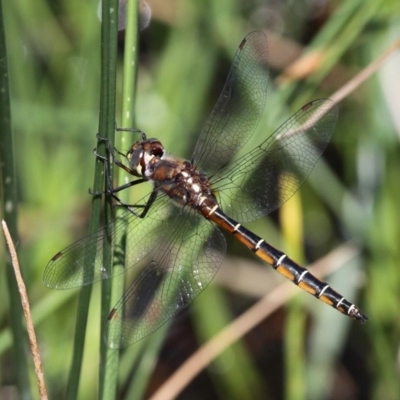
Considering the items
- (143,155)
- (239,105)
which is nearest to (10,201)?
(143,155)

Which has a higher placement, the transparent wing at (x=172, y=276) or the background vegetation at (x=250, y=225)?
the background vegetation at (x=250, y=225)

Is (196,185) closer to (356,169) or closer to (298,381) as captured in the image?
(298,381)

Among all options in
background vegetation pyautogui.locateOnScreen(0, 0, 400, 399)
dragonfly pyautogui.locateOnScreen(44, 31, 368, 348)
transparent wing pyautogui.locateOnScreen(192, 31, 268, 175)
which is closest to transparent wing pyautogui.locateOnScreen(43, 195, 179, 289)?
dragonfly pyautogui.locateOnScreen(44, 31, 368, 348)

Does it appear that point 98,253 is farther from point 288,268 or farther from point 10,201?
point 288,268

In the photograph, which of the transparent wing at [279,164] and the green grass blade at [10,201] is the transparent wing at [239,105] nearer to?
the transparent wing at [279,164]

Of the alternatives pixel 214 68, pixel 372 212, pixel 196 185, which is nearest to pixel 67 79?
pixel 214 68

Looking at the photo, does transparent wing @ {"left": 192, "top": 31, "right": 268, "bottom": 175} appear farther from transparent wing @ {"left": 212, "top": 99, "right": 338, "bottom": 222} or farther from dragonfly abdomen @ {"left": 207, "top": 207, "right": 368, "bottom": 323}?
dragonfly abdomen @ {"left": 207, "top": 207, "right": 368, "bottom": 323}

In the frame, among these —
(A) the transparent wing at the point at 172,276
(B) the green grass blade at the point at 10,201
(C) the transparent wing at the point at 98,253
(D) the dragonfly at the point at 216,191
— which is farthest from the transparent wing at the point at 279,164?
(B) the green grass blade at the point at 10,201
